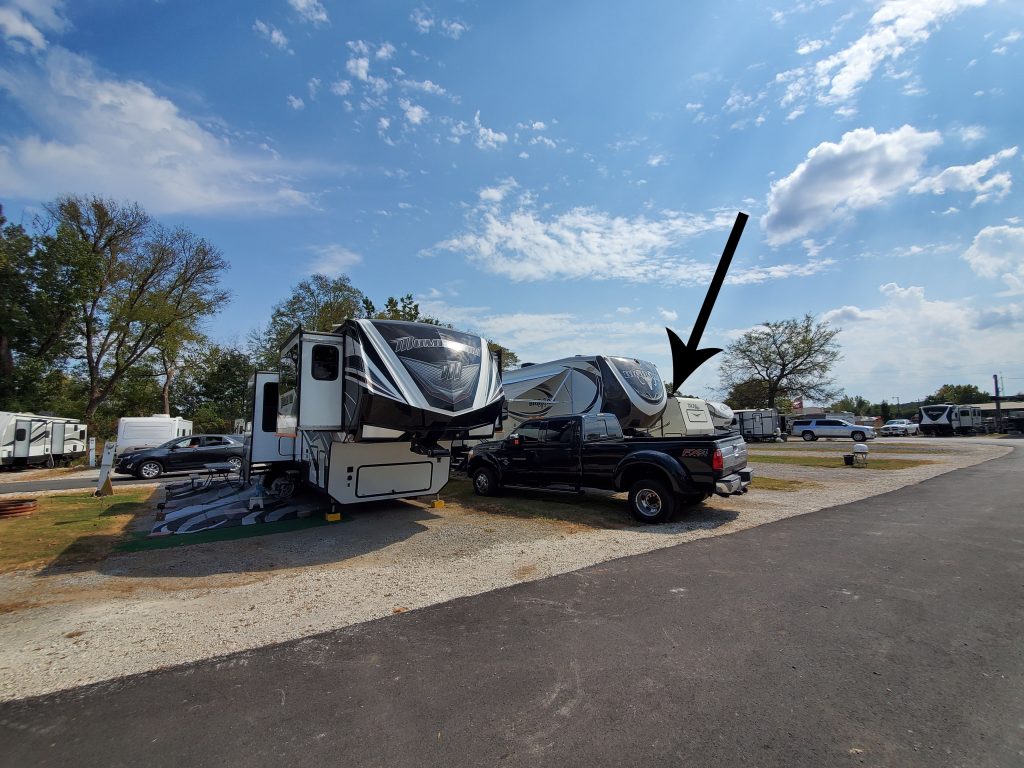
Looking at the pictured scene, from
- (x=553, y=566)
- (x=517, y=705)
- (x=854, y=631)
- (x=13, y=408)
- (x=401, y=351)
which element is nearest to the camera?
(x=517, y=705)

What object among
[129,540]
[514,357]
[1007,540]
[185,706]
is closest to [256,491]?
[129,540]

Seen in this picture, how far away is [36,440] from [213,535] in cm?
2125

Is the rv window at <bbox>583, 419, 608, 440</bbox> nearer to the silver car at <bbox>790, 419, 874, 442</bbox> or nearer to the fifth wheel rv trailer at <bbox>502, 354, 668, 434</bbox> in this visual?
the fifth wheel rv trailer at <bbox>502, 354, 668, 434</bbox>

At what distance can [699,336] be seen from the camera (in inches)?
130

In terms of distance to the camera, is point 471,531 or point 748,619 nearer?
→ point 748,619

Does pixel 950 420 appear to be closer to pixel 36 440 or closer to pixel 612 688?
pixel 612 688

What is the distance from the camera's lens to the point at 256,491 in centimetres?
1157

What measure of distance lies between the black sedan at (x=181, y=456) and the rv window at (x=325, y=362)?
12353 millimetres

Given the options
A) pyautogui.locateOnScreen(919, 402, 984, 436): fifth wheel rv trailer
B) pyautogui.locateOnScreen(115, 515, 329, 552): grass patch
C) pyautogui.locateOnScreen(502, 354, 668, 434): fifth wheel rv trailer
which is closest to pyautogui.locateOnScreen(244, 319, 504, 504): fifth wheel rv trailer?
pyautogui.locateOnScreen(115, 515, 329, 552): grass patch

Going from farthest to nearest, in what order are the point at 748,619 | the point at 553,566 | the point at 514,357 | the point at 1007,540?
the point at 514,357, the point at 1007,540, the point at 553,566, the point at 748,619

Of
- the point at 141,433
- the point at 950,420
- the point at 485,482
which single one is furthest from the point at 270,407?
the point at 950,420

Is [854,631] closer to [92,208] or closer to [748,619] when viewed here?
[748,619]

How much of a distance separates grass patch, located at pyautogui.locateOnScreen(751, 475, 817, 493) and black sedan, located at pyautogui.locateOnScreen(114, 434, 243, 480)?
656 inches

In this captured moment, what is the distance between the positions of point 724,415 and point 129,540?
26.9 m
